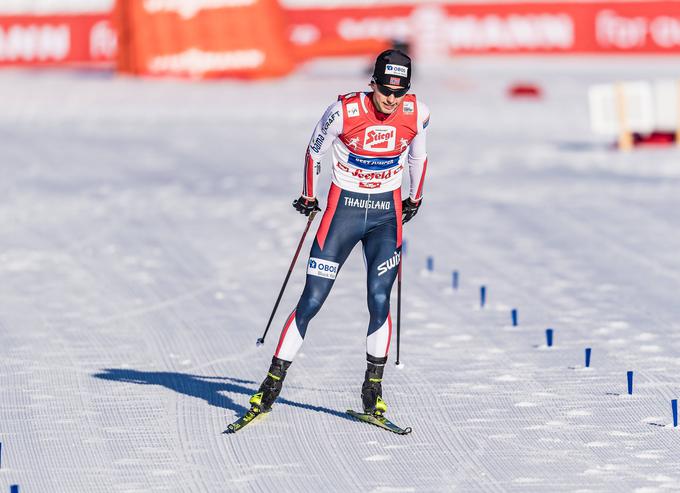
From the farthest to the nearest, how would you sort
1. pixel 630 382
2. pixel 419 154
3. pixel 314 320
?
1. pixel 314 320
2. pixel 630 382
3. pixel 419 154

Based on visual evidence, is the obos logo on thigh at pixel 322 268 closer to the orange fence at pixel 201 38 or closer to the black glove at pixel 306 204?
the black glove at pixel 306 204

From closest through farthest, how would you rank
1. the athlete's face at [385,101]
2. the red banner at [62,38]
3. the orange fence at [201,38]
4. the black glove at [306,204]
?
1. the athlete's face at [385,101]
2. the black glove at [306,204]
3. the orange fence at [201,38]
4. the red banner at [62,38]

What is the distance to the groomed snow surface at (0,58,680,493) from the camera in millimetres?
7750

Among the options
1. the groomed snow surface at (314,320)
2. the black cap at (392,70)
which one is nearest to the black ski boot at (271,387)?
the groomed snow surface at (314,320)

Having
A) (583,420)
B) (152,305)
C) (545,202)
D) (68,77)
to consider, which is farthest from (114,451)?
(68,77)

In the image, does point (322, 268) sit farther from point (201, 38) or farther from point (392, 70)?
point (201, 38)

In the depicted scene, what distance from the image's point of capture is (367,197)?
8.12 metres

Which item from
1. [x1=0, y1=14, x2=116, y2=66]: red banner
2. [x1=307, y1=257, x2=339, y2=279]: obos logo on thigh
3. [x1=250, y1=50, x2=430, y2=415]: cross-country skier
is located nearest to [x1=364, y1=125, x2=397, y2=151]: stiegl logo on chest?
[x1=250, y1=50, x2=430, y2=415]: cross-country skier

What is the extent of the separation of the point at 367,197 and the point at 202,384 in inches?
76.1

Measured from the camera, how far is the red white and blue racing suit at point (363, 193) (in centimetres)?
799

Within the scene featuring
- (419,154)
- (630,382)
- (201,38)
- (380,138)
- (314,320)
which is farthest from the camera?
(201,38)

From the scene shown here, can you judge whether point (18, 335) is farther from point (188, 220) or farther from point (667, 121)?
point (667, 121)


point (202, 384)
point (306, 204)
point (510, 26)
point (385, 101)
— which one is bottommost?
point (202, 384)

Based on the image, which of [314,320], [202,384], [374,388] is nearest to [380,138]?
[374,388]
